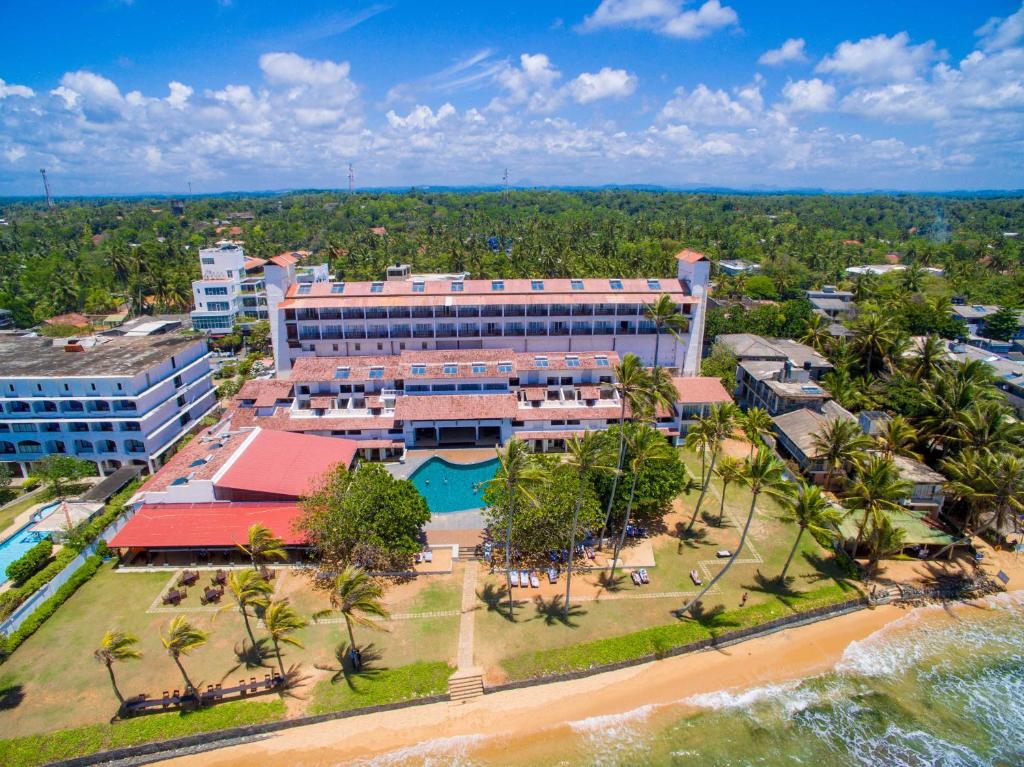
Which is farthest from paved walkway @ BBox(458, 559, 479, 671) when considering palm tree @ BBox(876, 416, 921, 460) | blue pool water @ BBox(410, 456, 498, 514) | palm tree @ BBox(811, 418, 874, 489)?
palm tree @ BBox(876, 416, 921, 460)

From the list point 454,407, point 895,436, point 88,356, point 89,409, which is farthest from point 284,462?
point 895,436

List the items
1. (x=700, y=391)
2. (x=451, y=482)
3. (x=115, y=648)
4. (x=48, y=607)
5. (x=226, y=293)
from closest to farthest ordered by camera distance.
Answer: (x=115, y=648), (x=48, y=607), (x=451, y=482), (x=700, y=391), (x=226, y=293)

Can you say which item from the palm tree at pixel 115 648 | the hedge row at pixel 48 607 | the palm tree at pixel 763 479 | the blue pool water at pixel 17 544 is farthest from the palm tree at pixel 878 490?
the blue pool water at pixel 17 544

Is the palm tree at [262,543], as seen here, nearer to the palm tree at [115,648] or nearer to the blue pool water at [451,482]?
the palm tree at [115,648]

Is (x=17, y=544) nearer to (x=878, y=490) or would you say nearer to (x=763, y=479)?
(x=763, y=479)

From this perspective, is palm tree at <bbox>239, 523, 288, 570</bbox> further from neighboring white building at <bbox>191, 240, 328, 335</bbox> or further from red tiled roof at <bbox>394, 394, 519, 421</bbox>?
neighboring white building at <bbox>191, 240, 328, 335</bbox>

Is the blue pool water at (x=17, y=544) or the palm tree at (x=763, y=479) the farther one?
the blue pool water at (x=17, y=544)
